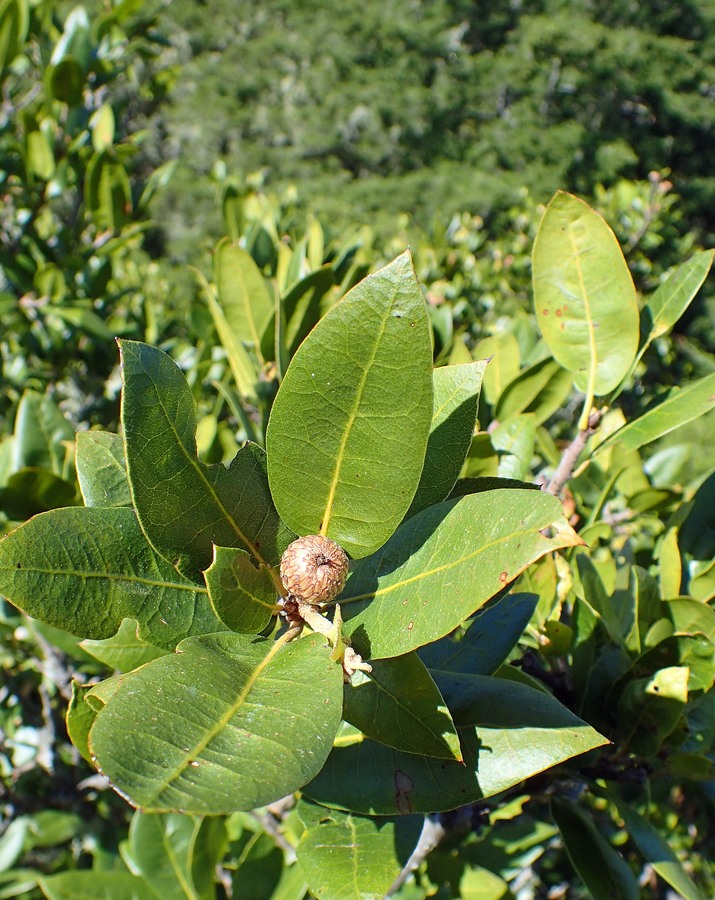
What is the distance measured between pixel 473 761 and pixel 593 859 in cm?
39

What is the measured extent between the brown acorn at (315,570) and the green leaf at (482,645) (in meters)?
0.26

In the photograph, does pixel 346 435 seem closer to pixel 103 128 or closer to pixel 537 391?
pixel 537 391

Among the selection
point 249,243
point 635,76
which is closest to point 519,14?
point 635,76

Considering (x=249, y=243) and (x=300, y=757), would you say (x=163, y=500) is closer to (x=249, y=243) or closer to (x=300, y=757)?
(x=300, y=757)

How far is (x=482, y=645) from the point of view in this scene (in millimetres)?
855

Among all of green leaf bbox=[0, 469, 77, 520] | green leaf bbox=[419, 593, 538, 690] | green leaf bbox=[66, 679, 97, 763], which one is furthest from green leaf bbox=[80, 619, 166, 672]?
green leaf bbox=[0, 469, 77, 520]

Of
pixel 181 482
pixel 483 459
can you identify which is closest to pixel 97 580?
pixel 181 482

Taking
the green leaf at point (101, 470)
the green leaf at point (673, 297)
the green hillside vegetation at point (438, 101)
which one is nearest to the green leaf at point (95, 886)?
the green leaf at point (101, 470)

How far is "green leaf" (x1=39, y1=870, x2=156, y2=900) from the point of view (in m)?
1.19

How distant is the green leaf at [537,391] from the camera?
4.09 ft

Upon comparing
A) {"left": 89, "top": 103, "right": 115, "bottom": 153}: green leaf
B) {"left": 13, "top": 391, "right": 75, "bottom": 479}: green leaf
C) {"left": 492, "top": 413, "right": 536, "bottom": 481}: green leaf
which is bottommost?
{"left": 13, "top": 391, "right": 75, "bottom": 479}: green leaf

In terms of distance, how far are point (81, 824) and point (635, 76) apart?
25.5 metres

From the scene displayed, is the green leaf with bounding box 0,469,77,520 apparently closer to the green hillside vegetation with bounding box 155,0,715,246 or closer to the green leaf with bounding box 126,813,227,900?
the green leaf with bounding box 126,813,227,900

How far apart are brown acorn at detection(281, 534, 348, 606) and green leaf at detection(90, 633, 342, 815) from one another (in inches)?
1.7
